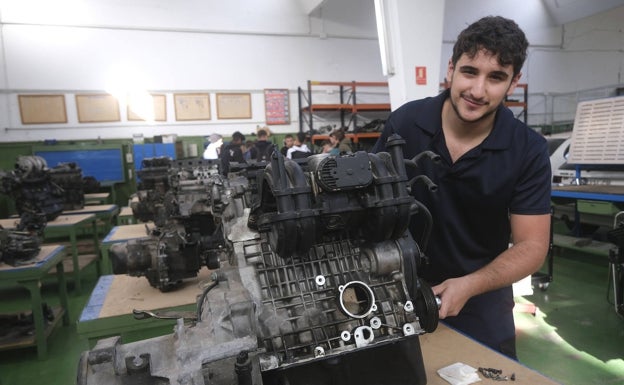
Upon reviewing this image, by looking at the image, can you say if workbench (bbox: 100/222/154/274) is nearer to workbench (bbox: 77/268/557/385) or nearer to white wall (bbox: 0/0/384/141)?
workbench (bbox: 77/268/557/385)

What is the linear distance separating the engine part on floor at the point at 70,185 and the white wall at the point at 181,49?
8.54ft

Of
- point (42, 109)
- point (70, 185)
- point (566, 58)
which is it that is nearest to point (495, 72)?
point (70, 185)

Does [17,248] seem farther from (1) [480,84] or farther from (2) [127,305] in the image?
(1) [480,84]

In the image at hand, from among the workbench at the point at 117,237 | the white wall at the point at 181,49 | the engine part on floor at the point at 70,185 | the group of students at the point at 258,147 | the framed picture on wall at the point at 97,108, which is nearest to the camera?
the workbench at the point at 117,237

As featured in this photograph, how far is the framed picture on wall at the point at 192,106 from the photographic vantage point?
7.36 m

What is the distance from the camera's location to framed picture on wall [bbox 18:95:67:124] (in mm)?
6766

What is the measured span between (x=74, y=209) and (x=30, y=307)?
2.22 m

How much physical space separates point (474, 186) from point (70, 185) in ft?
15.8

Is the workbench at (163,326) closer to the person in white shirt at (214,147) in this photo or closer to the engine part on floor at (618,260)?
the engine part on floor at (618,260)

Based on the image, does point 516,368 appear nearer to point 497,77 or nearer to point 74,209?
point 497,77

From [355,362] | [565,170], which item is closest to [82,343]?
[355,362]

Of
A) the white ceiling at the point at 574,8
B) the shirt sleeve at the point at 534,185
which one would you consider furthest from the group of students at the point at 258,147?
the white ceiling at the point at 574,8

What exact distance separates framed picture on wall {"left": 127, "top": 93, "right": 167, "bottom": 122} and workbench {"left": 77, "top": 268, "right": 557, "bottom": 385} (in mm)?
5568

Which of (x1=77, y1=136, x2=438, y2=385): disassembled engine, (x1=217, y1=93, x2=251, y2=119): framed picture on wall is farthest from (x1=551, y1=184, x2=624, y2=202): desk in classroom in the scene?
(x1=217, y1=93, x2=251, y2=119): framed picture on wall
